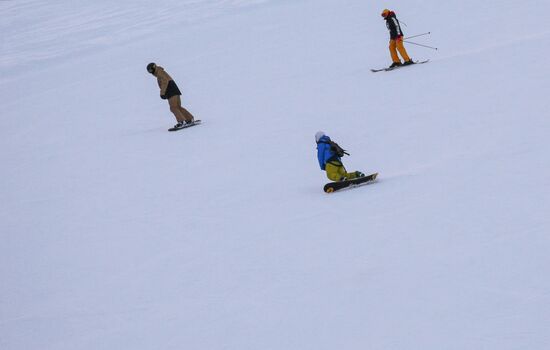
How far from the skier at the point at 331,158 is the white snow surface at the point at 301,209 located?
0.24 metres

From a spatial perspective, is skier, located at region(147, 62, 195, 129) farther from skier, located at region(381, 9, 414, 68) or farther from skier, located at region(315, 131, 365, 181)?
skier, located at region(315, 131, 365, 181)

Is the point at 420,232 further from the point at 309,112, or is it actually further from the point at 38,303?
the point at 309,112

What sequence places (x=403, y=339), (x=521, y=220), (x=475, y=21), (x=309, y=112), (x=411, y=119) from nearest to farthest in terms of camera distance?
1. (x=403, y=339)
2. (x=521, y=220)
3. (x=411, y=119)
4. (x=309, y=112)
5. (x=475, y=21)

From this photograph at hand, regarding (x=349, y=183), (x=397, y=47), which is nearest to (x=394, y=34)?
(x=397, y=47)

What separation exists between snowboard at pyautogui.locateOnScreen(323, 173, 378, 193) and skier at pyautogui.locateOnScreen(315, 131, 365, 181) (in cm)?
9

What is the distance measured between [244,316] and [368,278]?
3.42 feet

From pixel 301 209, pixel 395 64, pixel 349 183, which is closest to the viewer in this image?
pixel 301 209

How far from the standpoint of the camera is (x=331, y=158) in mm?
8789

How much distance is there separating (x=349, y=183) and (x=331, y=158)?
14.0 inches

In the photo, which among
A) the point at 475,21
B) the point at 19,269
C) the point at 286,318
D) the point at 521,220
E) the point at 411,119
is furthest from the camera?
the point at 475,21

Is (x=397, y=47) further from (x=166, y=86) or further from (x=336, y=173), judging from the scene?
(x=336, y=173)

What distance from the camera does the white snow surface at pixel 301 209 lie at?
5.72 meters

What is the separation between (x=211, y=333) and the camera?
19.3 ft

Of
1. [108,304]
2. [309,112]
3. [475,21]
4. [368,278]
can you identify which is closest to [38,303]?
[108,304]
